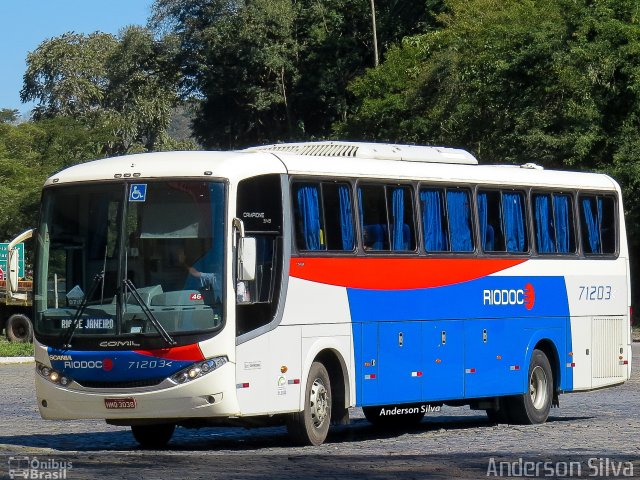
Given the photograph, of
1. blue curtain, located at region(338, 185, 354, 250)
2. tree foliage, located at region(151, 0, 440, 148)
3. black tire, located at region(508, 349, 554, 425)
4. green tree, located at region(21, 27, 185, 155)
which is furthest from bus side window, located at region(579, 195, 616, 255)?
green tree, located at region(21, 27, 185, 155)

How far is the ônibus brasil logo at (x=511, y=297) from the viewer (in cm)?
1823

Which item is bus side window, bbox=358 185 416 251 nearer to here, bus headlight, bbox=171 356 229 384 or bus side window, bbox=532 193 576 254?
bus side window, bbox=532 193 576 254

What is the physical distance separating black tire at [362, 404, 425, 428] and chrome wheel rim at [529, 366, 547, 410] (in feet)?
5.17

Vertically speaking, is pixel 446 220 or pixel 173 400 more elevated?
pixel 446 220

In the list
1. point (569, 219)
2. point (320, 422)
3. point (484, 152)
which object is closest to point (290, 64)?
point (484, 152)

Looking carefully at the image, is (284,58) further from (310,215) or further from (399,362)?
(310,215)

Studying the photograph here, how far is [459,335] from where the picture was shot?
1770 cm

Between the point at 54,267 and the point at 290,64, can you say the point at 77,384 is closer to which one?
the point at 54,267

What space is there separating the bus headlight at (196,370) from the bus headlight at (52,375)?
1257mm

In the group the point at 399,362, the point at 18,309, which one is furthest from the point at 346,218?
the point at 18,309

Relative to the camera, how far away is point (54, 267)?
14.8m

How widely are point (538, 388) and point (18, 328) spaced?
26.5 m

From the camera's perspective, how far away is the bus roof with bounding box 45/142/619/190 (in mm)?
14633

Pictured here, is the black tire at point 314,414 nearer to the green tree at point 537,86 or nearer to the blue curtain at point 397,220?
the blue curtain at point 397,220
